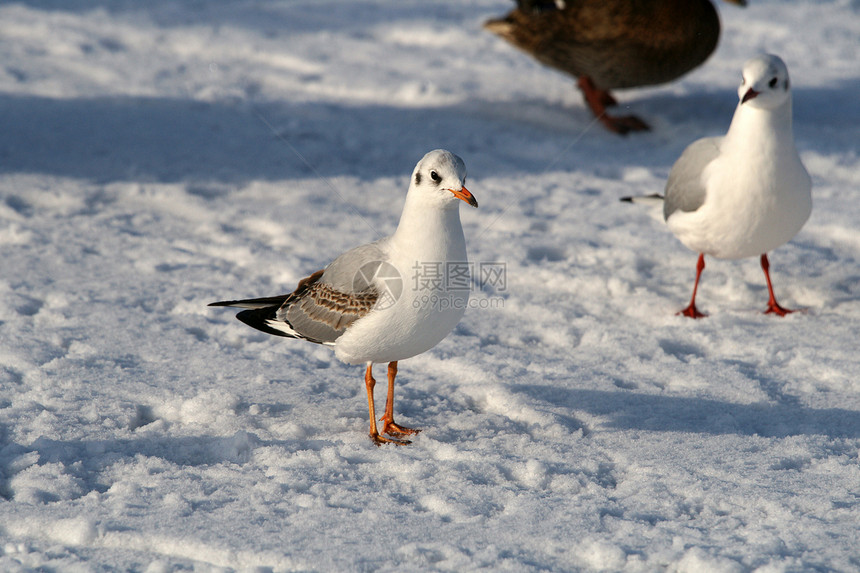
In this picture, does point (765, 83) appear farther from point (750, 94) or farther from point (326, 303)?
point (326, 303)

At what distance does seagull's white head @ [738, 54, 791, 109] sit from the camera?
16.8 feet

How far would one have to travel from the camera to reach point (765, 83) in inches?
202

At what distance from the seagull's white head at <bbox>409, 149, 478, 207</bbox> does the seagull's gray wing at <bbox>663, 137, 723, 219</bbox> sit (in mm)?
2256

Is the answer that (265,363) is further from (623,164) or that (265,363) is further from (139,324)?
(623,164)

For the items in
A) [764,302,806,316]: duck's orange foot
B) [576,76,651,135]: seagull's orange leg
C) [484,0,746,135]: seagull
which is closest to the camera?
[764,302,806,316]: duck's orange foot

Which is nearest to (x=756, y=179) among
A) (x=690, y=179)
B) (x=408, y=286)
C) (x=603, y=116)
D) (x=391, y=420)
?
(x=690, y=179)

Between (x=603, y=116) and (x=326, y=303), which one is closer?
(x=326, y=303)

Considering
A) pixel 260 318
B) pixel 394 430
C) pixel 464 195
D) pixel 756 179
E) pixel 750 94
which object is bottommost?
pixel 394 430

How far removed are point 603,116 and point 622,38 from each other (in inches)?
35.9

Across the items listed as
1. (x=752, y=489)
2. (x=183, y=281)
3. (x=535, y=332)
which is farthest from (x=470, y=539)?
(x=183, y=281)

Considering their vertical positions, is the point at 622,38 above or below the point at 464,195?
above

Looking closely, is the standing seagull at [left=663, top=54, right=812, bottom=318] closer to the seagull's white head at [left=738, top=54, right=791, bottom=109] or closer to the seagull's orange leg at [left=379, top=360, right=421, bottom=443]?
the seagull's white head at [left=738, top=54, right=791, bottom=109]

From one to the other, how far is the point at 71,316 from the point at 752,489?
153 inches

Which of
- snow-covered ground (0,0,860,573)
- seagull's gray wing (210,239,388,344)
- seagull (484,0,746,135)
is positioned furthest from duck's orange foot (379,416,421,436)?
seagull (484,0,746,135)
